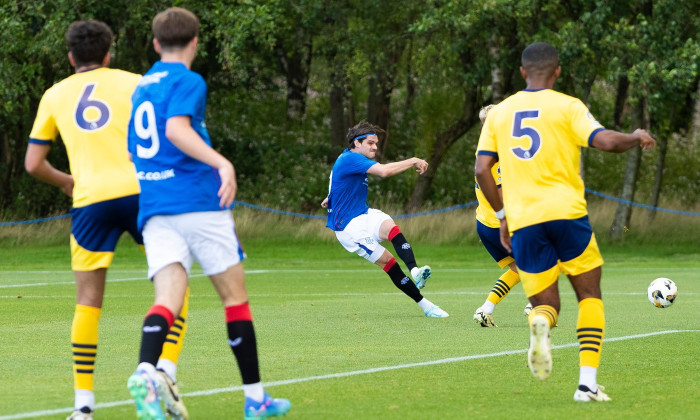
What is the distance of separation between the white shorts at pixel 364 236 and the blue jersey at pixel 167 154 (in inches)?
284

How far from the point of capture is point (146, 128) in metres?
6.13

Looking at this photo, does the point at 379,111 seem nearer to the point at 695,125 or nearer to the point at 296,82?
the point at 296,82

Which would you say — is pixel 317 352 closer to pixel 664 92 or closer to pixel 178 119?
pixel 178 119

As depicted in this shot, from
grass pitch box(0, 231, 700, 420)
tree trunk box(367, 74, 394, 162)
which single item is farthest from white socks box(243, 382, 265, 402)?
tree trunk box(367, 74, 394, 162)

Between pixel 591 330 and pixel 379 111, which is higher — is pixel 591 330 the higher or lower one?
the higher one

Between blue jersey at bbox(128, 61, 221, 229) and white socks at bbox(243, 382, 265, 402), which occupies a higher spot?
blue jersey at bbox(128, 61, 221, 229)

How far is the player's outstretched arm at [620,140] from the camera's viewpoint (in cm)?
666

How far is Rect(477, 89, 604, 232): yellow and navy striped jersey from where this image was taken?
7098mm

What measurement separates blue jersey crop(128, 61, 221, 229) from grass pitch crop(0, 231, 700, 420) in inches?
48.2

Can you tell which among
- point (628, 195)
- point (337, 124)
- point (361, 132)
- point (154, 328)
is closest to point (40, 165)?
point (154, 328)

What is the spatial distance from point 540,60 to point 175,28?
229 centimetres

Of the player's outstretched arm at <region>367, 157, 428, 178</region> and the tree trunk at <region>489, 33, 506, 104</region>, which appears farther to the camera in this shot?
the tree trunk at <region>489, 33, 506, 104</region>

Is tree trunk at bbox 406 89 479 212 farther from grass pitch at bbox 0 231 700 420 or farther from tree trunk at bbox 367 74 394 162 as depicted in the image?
grass pitch at bbox 0 231 700 420

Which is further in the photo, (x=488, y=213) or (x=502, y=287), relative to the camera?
(x=502, y=287)
